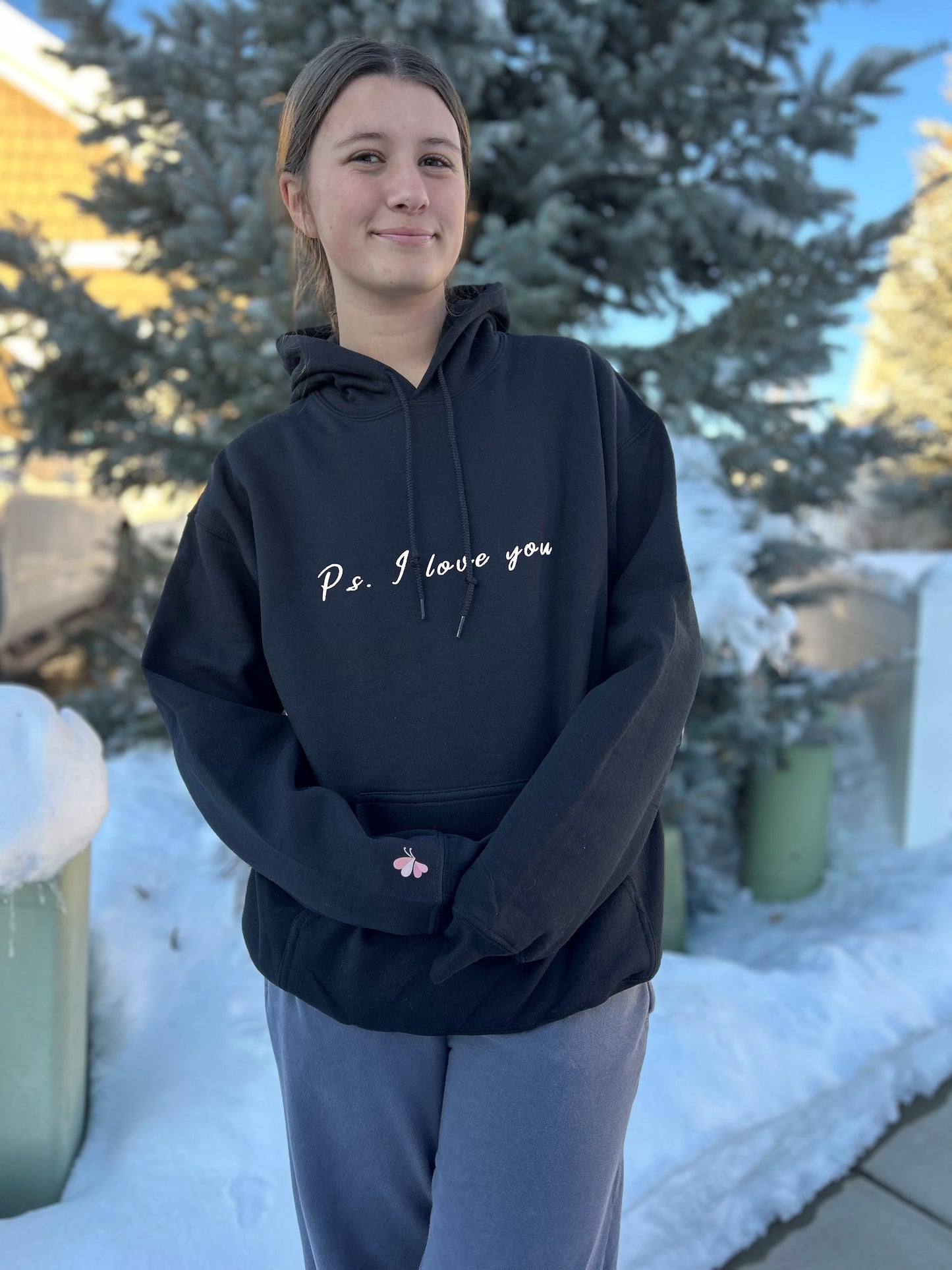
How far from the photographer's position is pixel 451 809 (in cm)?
116

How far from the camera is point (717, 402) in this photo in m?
4.10

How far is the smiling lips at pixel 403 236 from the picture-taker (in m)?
1.22

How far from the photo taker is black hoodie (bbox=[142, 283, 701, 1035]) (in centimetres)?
110

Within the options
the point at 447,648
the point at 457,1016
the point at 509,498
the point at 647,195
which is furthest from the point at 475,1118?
the point at 647,195

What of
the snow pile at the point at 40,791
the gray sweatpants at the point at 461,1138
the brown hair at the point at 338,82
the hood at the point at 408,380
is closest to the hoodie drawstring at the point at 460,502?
the hood at the point at 408,380

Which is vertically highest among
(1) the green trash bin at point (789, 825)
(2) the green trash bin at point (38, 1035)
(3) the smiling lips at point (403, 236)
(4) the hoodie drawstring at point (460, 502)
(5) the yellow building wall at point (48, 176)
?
(5) the yellow building wall at point (48, 176)

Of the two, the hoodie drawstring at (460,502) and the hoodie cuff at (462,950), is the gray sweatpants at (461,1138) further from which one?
the hoodie drawstring at (460,502)

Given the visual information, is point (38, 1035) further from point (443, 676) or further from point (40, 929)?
point (443, 676)

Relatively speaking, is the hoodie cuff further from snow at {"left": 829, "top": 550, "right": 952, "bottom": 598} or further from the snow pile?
snow at {"left": 829, "top": 550, "right": 952, "bottom": 598}

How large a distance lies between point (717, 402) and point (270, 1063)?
302 cm

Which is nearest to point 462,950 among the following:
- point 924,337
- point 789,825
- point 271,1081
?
point 271,1081

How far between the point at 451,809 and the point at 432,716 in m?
0.11

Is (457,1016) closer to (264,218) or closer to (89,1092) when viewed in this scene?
(89,1092)

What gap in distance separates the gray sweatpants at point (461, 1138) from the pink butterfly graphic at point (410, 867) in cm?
20
